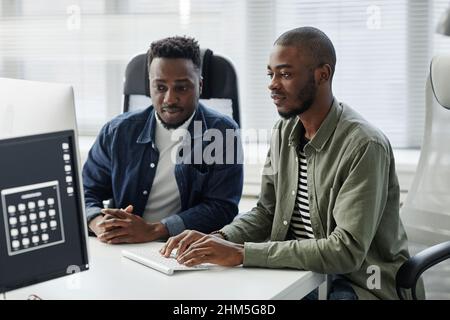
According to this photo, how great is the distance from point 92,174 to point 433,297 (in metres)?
1.15

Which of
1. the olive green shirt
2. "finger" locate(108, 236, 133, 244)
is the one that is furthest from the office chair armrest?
"finger" locate(108, 236, 133, 244)

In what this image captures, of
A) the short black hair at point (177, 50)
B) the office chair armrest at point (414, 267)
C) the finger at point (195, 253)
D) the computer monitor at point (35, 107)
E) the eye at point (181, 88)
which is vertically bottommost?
the office chair armrest at point (414, 267)

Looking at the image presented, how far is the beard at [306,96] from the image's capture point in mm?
2172

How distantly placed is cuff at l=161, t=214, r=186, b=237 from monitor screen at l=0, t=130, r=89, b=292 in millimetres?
644

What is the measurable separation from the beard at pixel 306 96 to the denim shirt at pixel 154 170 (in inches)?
14.2

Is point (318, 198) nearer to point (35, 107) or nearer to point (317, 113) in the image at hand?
point (317, 113)

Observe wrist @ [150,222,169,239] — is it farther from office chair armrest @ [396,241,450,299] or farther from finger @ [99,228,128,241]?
office chair armrest @ [396,241,450,299]

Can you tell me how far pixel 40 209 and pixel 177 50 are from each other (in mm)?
1041

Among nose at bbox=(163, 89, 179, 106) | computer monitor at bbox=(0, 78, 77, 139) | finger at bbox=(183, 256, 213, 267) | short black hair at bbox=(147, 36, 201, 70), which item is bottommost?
finger at bbox=(183, 256, 213, 267)

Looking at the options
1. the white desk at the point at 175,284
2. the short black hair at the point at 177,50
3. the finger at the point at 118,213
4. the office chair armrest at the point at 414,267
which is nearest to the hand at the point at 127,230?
the finger at the point at 118,213

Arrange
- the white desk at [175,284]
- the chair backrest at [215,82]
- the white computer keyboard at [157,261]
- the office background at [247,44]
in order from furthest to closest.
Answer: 1. the office background at [247,44]
2. the chair backrest at [215,82]
3. the white computer keyboard at [157,261]
4. the white desk at [175,284]

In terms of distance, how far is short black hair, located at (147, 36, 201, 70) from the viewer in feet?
8.18

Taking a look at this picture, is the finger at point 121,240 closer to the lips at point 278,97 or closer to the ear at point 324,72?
the lips at point 278,97
